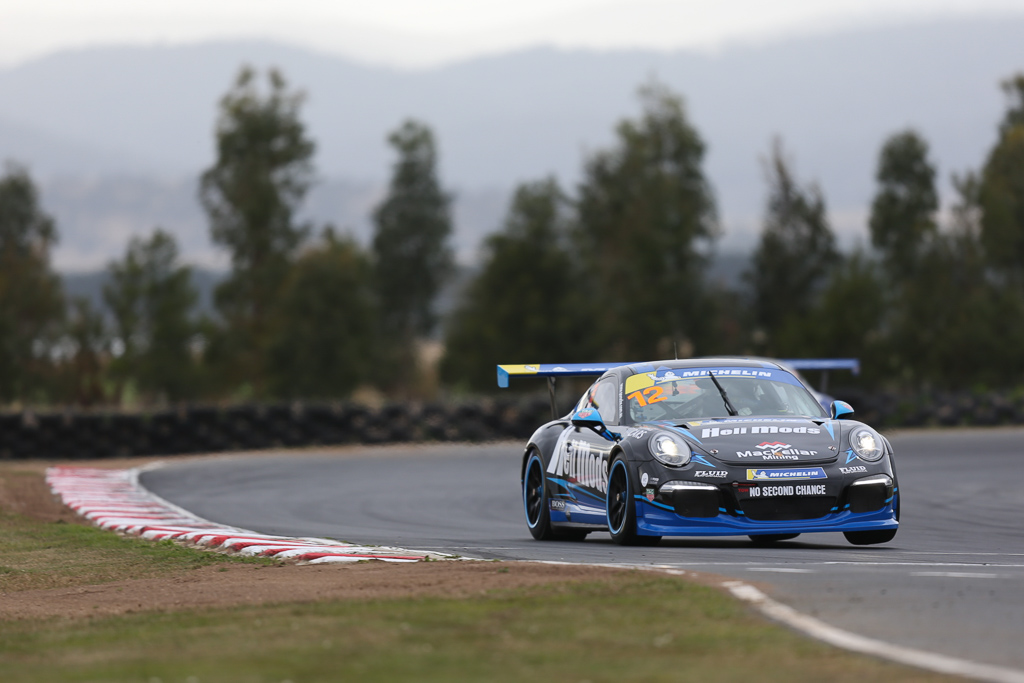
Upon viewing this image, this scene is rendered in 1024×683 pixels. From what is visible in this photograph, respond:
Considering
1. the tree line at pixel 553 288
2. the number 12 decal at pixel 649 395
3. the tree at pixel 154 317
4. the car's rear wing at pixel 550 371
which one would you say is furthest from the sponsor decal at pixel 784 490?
the tree at pixel 154 317

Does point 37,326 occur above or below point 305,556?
above

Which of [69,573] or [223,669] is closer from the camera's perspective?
[223,669]

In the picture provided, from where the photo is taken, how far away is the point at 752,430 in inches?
398

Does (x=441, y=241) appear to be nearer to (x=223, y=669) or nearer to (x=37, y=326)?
(x=37, y=326)

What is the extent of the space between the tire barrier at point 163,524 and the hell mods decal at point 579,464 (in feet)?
5.12

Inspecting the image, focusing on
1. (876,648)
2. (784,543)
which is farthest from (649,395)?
(876,648)

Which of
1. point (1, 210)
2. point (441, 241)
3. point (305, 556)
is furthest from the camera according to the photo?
point (441, 241)

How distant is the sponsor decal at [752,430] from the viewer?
33.0 feet

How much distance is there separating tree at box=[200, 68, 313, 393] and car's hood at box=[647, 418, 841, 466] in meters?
50.9

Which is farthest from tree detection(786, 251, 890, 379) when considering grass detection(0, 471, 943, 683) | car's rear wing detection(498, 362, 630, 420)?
grass detection(0, 471, 943, 683)

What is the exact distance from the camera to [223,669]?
5359 millimetres

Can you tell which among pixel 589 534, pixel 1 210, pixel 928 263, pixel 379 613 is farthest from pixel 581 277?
pixel 379 613

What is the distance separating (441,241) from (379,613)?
67459 millimetres

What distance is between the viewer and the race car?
9789 millimetres
